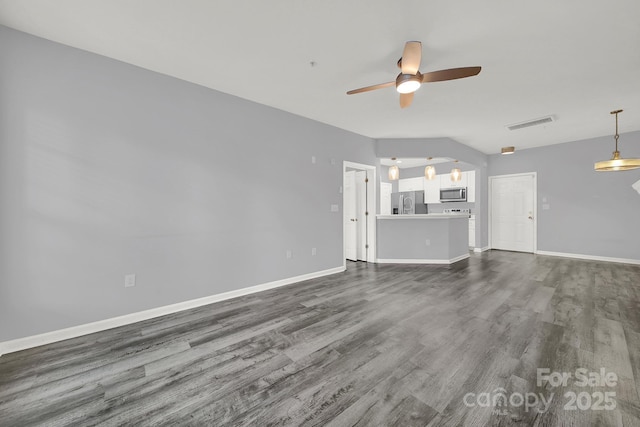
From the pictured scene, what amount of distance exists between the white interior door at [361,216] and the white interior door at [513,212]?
4.30 meters

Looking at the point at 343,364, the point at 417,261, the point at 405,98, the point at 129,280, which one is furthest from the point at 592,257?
the point at 129,280

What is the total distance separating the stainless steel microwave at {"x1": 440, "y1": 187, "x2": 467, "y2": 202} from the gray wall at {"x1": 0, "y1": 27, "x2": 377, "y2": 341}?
18.4 ft

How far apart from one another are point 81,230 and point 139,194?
1.92 ft

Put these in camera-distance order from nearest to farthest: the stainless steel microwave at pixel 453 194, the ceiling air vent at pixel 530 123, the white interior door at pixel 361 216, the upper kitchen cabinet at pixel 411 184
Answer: the ceiling air vent at pixel 530 123, the white interior door at pixel 361 216, the stainless steel microwave at pixel 453 194, the upper kitchen cabinet at pixel 411 184

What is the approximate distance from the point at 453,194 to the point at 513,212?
1.57m

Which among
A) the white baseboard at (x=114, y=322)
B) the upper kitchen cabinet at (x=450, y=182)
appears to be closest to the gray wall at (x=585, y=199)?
the upper kitchen cabinet at (x=450, y=182)

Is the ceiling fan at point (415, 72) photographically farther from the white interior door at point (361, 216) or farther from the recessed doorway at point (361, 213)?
the white interior door at point (361, 216)

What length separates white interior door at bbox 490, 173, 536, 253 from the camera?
6.48 metres

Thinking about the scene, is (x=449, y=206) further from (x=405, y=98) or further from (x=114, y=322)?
(x=114, y=322)

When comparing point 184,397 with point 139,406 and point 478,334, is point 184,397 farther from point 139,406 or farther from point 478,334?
point 478,334

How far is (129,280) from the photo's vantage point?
2.62 m

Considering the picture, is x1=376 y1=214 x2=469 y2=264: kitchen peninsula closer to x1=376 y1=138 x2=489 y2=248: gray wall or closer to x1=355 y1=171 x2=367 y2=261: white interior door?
x1=355 y1=171 x2=367 y2=261: white interior door

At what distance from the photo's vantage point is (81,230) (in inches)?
94.0

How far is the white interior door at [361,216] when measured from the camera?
18.2 ft
